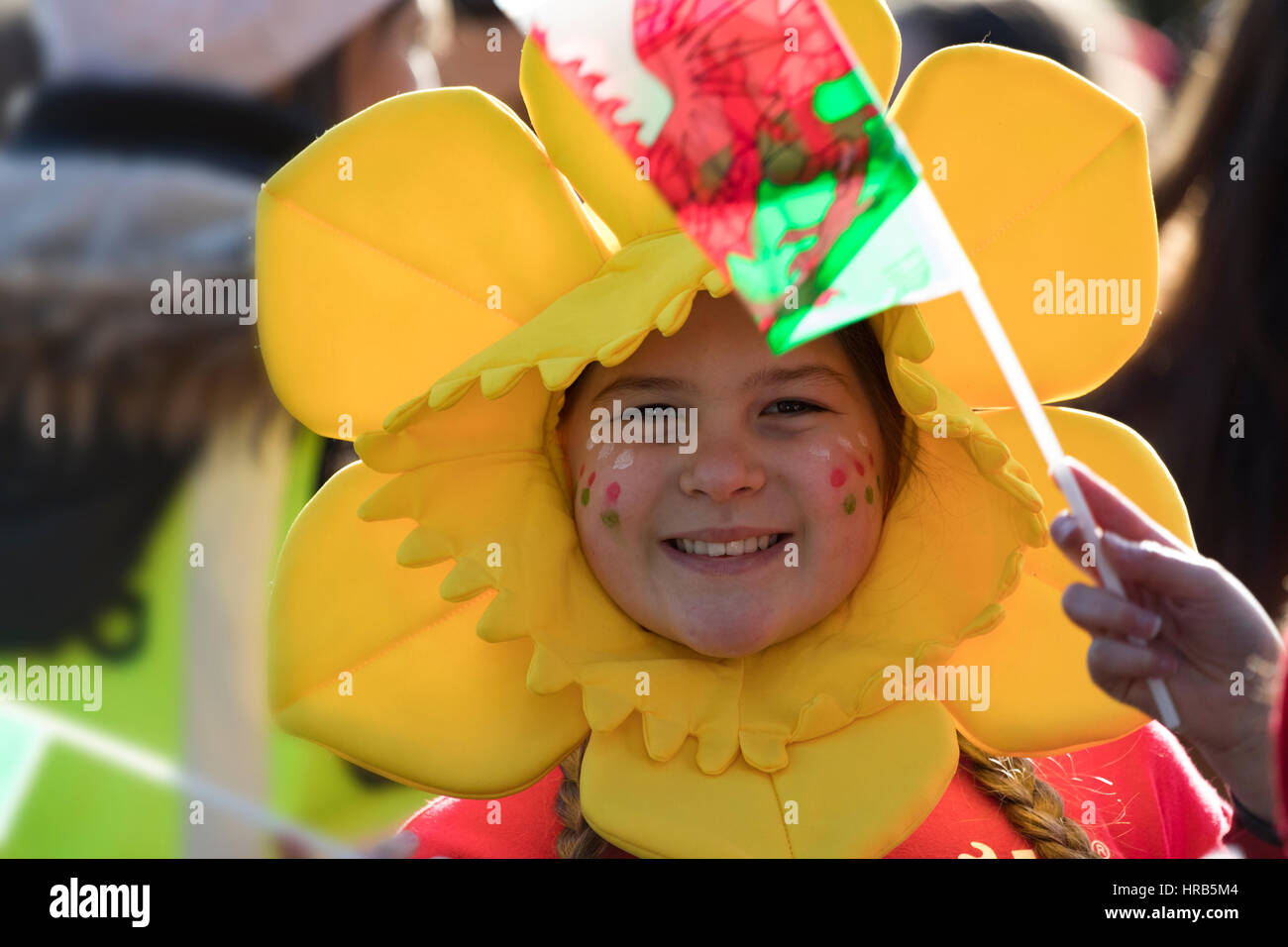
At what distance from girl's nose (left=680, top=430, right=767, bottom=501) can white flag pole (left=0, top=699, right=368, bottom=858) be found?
106 centimetres

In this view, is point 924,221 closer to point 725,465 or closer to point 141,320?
point 725,465

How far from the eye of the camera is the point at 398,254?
182 centimetres

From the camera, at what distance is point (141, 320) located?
2498mm

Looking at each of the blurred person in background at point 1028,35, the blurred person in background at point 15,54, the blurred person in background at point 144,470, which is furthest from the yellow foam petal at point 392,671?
the blurred person in background at point 15,54

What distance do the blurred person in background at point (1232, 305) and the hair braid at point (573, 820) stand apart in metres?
1.20

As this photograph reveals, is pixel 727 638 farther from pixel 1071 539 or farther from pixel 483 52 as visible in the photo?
pixel 483 52

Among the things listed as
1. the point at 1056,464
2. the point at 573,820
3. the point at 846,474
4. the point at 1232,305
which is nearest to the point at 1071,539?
the point at 1056,464

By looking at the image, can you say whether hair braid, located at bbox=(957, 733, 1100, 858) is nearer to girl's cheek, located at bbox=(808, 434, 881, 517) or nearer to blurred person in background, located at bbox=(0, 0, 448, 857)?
girl's cheek, located at bbox=(808, 434, 881, 517)

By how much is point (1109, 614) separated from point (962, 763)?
0.51 metres

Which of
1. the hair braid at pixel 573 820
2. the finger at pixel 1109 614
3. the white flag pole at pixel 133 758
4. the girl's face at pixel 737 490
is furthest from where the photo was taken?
the white flag pole at pixel 133 758

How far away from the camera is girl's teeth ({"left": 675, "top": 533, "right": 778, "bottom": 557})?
5.42ft

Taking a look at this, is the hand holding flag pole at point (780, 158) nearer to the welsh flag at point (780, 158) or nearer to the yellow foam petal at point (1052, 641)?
the welsh flag at point (780, 158)

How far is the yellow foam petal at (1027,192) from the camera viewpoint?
1800 millimetres

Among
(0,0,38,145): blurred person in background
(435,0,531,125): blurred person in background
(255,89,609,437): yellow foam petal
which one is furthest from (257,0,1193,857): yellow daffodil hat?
(0,0,38,145): blurred person in background
